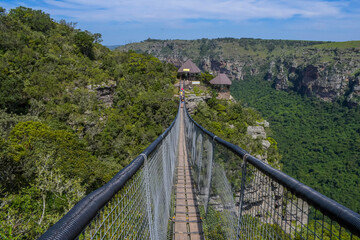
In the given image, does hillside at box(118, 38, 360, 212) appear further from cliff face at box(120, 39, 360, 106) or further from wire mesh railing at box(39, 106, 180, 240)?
wire mesh railing at box(39, 106, 180, 240)

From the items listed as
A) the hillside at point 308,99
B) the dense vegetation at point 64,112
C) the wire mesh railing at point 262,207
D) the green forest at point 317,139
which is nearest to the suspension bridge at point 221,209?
the wire mesh railing at point 262,207

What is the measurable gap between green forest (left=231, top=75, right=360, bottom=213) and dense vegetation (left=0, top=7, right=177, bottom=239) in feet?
71.0

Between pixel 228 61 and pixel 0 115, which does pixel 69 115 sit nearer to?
pixel 0 115

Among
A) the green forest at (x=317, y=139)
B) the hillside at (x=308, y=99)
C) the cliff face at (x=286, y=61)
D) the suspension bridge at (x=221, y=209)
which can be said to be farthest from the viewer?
the cliff face at (x=286, y=61)

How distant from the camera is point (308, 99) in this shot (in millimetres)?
59906

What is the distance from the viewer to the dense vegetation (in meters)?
9.97

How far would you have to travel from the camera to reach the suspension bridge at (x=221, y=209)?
843 mm

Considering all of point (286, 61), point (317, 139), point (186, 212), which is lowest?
point (317, 139)

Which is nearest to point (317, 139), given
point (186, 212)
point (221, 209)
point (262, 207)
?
point (186, 212)

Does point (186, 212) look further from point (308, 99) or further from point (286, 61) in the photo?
point (286, 61)

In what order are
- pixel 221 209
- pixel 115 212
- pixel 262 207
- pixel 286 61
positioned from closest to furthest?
pixel 115 212 < pixel 262 207 < pixel 221 209 < pixel 286 61

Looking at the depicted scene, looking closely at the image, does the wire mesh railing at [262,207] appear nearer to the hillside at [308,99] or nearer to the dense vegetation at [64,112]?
the dense vegetation at [64,112]

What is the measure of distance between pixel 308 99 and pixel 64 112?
5838 cm

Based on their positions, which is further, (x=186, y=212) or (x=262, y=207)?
(x=186, y=212)
